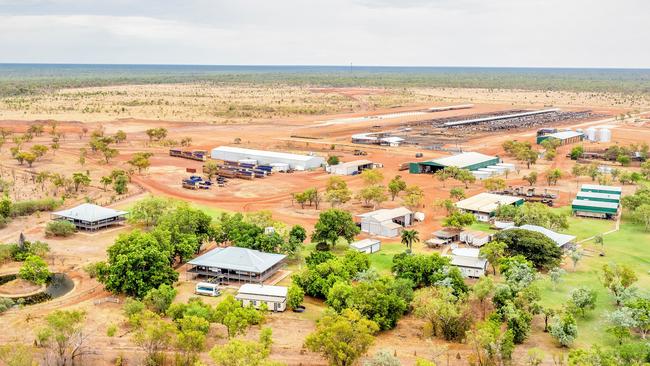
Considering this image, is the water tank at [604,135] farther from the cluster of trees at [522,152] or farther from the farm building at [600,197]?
the farm building at [600,197]

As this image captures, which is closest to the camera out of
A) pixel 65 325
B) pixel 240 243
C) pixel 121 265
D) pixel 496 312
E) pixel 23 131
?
pixel 65 325

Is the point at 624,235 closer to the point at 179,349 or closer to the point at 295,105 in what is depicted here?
the point at 179,349

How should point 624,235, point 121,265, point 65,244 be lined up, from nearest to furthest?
point 121,265, point 65,244, point 624,235

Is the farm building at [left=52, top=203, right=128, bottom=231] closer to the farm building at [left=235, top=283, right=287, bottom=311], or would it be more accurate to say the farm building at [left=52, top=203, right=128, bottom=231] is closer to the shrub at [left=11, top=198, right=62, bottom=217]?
the shrub at [left=11, top=198, right=62, bottom=217]

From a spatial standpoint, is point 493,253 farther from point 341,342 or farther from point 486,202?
point 486,202

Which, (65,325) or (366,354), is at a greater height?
(65,325)

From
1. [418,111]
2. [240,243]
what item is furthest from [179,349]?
[418,111]
